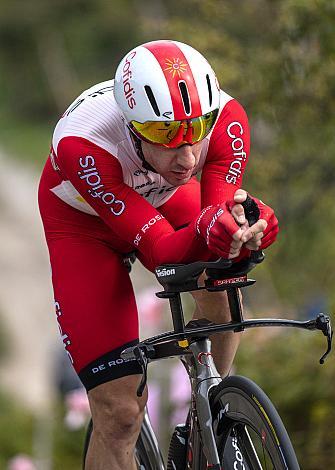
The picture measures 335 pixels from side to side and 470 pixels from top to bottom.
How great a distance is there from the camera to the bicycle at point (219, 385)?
201 inches

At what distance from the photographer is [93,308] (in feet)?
19.4

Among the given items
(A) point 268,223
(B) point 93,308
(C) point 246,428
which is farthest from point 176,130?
(C) point 246,428

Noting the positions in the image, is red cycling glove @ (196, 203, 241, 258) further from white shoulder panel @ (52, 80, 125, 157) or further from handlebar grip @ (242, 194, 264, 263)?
white shoulder panel @ (52, 80, 125, 157)

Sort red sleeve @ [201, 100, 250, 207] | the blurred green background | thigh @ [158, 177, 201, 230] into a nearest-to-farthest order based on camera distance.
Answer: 1. red sleeve @ [201, 100, 250, 207]
2. thigh @ [158, 177, 201, 230]
3. the blurred green background

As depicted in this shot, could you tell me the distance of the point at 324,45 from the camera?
359 inches

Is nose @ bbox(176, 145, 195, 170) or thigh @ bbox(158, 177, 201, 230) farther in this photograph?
thigh @ bbox(158, 177, 201, 230)

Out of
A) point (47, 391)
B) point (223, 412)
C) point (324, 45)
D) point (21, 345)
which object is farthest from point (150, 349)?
point (21, 345)

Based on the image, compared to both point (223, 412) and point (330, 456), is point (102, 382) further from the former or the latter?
point (330, 456)

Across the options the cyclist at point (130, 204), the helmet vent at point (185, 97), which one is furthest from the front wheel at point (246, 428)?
the helmet vent at point (185, 97)

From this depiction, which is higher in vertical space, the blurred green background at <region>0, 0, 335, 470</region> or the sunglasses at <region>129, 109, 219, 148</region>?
the blurred green background at <region>0, 0, 335, 470</region>

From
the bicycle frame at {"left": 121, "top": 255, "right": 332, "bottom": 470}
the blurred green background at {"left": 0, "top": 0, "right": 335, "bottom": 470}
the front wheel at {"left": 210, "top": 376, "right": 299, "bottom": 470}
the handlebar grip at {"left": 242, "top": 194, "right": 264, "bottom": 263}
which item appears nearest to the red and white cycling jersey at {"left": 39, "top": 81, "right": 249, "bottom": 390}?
the bicycle frame at {"left": 121, "top": 255, "right": 332, "bottom": 470}

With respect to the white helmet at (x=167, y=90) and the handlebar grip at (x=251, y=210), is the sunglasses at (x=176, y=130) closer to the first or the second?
the white helmet at (x=167, y=90)

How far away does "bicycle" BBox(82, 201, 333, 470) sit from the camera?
5105 millimetres

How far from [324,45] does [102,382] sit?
411cm
